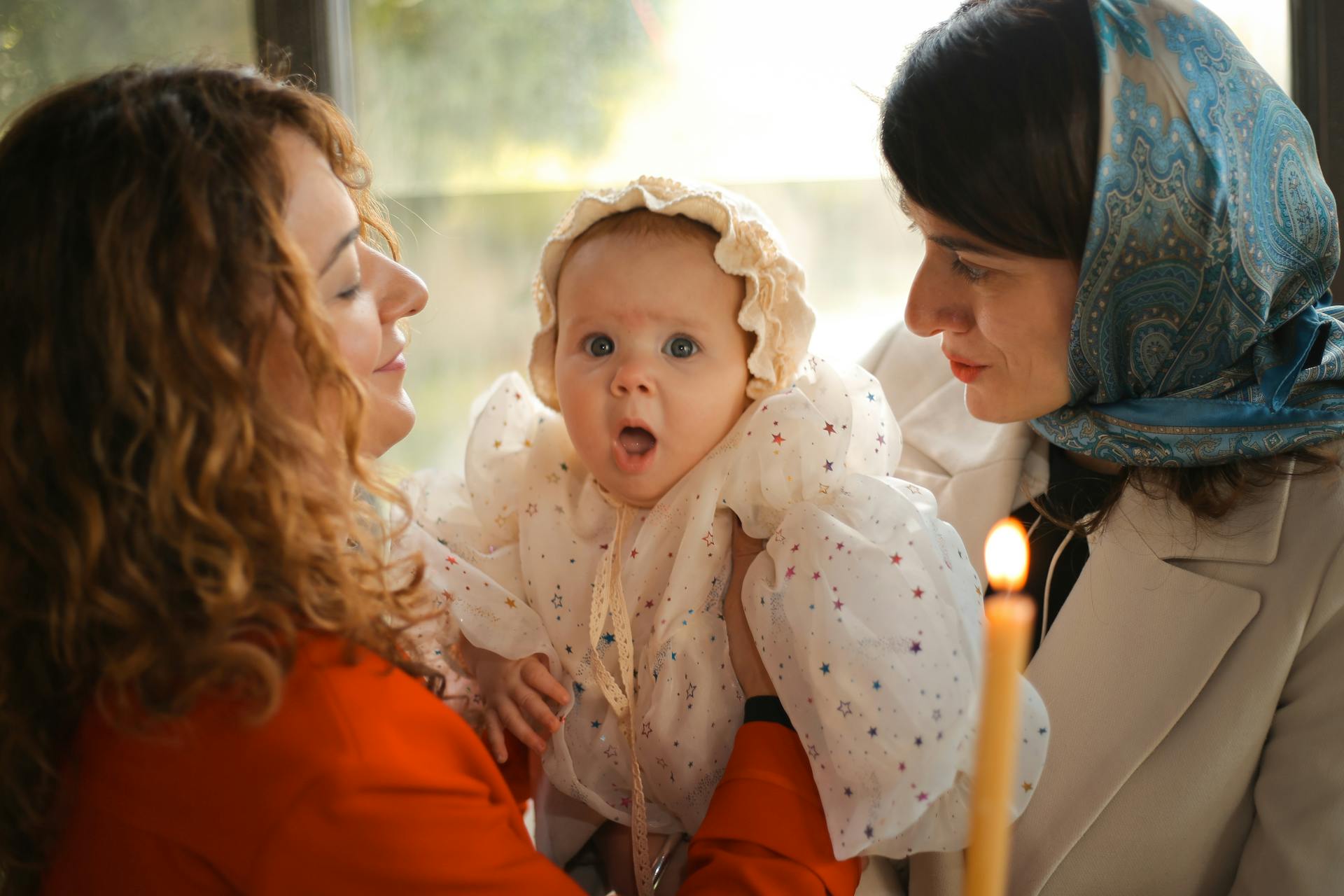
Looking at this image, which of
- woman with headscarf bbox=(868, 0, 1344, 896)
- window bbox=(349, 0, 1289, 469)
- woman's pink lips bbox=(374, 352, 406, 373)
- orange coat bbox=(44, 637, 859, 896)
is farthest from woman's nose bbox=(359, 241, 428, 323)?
window bbox=(349, 0, 1289, 469)

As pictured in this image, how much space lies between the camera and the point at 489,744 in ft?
4.48

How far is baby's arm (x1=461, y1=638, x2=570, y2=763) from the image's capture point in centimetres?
132

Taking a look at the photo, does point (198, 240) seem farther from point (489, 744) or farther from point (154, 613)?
point (489, 744)

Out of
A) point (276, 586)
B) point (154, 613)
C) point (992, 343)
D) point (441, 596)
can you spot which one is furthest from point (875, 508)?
point (154, 613)

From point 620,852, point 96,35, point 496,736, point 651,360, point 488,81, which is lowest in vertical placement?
point 620,852

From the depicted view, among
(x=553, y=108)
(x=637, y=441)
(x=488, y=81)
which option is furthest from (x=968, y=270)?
(x=488, y=81)

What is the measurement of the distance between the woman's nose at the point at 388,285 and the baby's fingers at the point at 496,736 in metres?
0.58

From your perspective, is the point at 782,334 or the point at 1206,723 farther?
the point at 782,334

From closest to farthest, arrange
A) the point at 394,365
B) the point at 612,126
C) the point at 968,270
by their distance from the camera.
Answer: the point at 394,365 < the point at 968,270 < the point at 612,126

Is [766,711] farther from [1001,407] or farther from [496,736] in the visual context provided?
[1001,407]

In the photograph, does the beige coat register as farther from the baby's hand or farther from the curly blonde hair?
the curly blonde hair

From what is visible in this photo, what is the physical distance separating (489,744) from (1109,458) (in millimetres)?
974

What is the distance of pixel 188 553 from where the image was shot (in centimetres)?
87

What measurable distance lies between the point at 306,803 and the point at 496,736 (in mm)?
492
